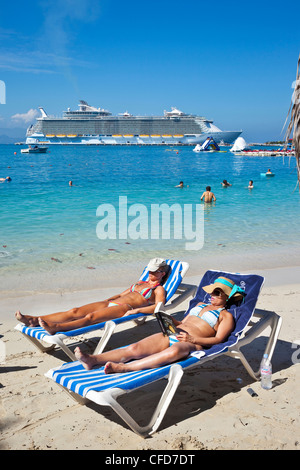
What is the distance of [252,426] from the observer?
108 inches

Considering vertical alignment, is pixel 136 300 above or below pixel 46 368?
above

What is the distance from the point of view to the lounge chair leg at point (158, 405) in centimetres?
245

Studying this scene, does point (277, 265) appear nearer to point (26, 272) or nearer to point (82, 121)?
point (26, 272)

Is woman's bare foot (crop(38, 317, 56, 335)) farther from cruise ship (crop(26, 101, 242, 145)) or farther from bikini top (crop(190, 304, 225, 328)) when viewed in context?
cruise ship (crop(26, 101, 242, 145))

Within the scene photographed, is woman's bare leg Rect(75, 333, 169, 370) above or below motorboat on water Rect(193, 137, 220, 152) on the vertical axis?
below

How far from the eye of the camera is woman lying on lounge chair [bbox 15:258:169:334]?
12.1 feet

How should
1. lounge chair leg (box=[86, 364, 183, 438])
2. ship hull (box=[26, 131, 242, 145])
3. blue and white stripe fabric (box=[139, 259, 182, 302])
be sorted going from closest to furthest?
lounge chair leg (box=[86, 364, 183, 438]), blue and white stripe fabric (box=[139, 259, 182, 302]), ship hull (box=[26, 131, 242, 145])

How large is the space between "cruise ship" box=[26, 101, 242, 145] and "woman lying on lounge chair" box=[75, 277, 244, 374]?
8317 cm

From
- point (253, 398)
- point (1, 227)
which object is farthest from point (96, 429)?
point (1, 227)

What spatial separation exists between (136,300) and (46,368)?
106 centimetres

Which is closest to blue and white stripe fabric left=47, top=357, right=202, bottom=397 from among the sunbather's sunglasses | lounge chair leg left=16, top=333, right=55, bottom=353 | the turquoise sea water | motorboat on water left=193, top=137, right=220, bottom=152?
the sunbather's sunglasses

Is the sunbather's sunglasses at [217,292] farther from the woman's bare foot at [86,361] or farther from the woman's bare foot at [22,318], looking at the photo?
the woman's bare foot at [22,318]

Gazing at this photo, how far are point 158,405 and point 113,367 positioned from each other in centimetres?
37
